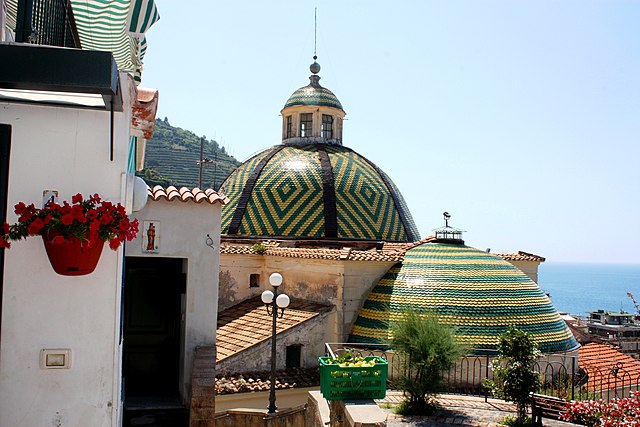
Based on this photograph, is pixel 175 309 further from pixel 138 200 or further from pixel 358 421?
pixel 138 200

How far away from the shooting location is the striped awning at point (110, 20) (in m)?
5.13

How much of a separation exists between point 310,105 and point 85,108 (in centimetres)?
2496

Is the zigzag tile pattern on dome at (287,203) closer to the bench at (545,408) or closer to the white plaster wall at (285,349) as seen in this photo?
the white plaster wall at (285,349)

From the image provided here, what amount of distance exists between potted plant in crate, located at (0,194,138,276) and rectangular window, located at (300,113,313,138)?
24893mm

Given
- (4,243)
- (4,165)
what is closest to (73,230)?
(4,243)

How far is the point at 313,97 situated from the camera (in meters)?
29.0

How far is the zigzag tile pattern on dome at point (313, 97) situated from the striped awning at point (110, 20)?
2284 centimetres

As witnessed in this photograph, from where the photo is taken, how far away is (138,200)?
4867mm

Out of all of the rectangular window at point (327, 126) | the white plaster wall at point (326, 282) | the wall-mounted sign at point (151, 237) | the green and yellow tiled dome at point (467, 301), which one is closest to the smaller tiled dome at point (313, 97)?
the rectangular window at point (327, 126)

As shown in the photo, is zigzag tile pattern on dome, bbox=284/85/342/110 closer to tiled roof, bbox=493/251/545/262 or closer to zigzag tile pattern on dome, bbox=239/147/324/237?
zigzag tile pattern on dome, bbox=239/147/324/237

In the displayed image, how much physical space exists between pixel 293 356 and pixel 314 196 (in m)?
9.05

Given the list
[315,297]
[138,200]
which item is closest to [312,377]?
[315,297]

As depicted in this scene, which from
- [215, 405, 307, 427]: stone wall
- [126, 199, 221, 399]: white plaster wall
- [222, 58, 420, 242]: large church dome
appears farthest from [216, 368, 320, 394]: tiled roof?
[222, 58, 420, 242]: large church dome

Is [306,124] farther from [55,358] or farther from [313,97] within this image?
[55,358]
